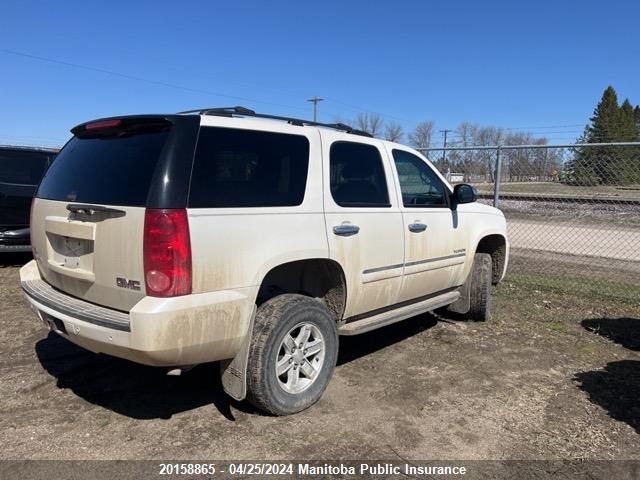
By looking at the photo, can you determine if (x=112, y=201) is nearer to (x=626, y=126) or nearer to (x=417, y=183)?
(x=417, y=183)

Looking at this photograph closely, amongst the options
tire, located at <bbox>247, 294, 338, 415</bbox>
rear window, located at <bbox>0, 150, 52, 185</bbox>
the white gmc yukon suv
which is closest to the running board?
the white gmc yukon suv

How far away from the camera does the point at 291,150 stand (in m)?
3.65

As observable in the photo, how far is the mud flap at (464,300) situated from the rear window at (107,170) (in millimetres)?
3801

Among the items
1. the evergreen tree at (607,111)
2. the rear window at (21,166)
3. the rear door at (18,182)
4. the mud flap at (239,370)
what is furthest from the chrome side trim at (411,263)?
the evergreen tree at (607,111)

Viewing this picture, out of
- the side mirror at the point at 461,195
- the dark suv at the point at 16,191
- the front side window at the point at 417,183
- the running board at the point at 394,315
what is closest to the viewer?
the running board at the point at 394,315

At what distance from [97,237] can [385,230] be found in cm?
219

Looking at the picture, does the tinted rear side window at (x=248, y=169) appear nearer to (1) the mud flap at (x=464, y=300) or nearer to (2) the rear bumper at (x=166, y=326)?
(2) the rear bumper at (x=166, y=326)

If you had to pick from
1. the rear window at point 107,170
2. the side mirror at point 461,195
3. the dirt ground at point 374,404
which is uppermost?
the rear window at point 107,170

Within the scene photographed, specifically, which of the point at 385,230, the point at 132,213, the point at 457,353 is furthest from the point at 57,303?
the point at 457,353

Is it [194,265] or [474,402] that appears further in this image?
[474,402]

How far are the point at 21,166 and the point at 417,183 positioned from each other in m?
6.78

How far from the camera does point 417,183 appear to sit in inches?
191

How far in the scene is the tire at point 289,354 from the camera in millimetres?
3342

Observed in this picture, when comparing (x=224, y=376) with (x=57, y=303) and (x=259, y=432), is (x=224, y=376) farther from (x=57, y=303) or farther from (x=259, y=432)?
(x=57, y=303)
